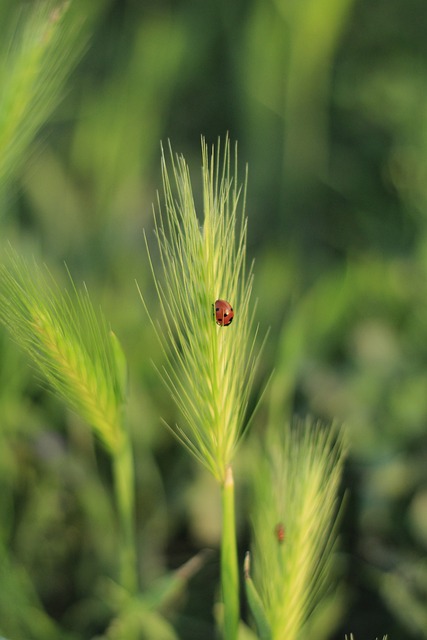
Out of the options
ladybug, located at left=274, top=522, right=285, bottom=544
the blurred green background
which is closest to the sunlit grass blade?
ladybug, located at left=274, top=522, right=285, bottom=544

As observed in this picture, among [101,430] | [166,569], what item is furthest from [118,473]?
Answer: [166,569]

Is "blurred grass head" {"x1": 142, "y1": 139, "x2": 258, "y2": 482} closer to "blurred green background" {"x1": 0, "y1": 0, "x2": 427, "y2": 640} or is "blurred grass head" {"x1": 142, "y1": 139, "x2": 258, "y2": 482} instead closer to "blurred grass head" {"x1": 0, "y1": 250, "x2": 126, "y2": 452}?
"blurred grass head" {"x1": 0, "y1": 250, "x2": 126, "y2": 452}

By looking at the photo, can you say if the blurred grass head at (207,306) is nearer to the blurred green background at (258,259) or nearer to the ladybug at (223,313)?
the ladybug at (223,313)

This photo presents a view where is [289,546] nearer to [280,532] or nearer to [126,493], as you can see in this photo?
[280,532]

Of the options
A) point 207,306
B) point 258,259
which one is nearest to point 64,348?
point 207,306

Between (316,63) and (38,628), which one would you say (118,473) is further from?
(316,63)

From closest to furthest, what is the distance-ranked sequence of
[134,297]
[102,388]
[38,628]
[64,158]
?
[102,388]
[38,628]
[134,297]
[64,158]

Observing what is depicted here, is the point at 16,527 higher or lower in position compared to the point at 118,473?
lower
